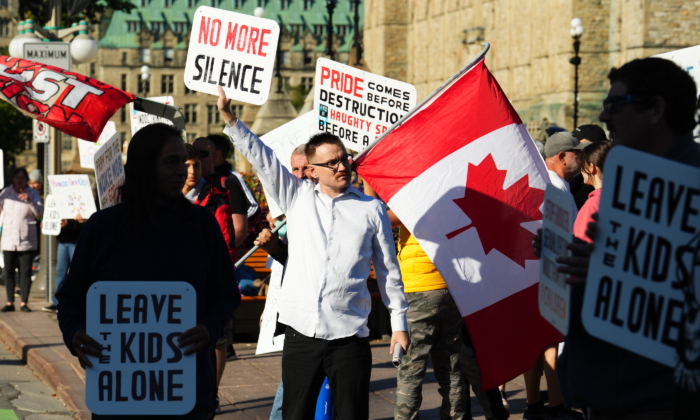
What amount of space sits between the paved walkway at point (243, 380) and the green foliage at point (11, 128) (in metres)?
43.1

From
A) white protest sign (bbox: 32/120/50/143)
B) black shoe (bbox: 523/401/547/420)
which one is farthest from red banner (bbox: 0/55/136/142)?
white protest sign (bbox: 32/120/50/143)

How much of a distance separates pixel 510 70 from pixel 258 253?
150 ft

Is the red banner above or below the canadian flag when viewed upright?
above

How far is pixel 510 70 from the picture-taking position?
5603 cm

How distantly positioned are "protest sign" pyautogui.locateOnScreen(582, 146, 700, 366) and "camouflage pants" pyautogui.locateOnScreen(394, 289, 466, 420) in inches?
132

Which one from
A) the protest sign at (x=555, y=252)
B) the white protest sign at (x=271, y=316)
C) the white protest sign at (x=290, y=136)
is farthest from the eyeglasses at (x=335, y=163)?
the white protest sign at (x=290, y=136)

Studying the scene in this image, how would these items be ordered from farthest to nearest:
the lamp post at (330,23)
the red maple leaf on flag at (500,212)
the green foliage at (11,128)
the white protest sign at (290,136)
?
the green foliage at (11,128), the lamp post at (330,23), the white protest sign at (290,136), the red maple leaf on flag at (500,212)

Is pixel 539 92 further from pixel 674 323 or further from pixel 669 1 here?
pixel 674 323

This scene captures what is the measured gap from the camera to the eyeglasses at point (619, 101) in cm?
272

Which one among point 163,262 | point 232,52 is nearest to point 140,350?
point 163,262

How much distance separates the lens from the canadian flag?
5039 millimetres

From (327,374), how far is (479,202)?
1241mm

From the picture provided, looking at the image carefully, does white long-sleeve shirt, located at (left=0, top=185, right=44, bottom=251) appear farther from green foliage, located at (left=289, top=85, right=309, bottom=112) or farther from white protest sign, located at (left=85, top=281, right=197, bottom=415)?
green foliage, located at (left=289, top=85, right=309, bottom=112)

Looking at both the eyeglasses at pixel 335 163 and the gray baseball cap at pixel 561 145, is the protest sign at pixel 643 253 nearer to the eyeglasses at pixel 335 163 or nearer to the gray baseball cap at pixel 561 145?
the eyeglasses at pixel 335 163
